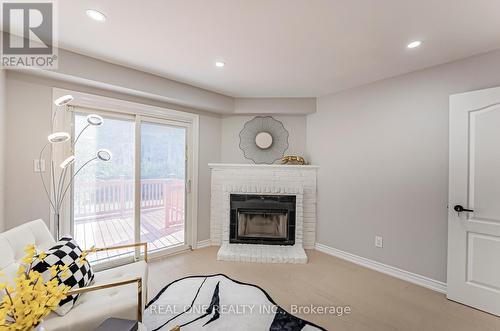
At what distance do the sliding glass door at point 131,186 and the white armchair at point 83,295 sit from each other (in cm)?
105

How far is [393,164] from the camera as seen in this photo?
2896 mm

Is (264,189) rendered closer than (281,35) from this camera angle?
No

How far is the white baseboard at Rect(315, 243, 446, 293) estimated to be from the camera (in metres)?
2.54

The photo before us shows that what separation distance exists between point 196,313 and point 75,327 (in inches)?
38.6

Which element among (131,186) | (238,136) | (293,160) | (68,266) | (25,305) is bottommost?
(68,266)

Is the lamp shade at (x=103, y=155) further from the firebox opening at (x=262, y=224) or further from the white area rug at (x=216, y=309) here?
the firebox opening at (x=262, y=224)

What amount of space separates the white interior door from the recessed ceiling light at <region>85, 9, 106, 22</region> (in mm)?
3298

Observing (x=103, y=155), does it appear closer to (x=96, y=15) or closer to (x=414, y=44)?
(x=96, y=15)

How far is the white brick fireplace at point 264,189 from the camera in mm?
3697

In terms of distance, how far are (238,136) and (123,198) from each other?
2036 millimetres

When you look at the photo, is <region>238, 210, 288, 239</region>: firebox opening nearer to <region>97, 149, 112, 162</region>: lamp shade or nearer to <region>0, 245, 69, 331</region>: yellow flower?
<region>97, 149, 112, 162</region>: lamp shade

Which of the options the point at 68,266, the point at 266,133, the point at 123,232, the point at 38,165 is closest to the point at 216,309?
the point at 68,266

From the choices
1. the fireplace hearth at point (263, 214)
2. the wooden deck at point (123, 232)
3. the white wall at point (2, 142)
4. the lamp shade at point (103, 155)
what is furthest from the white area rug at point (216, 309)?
the white wall at point (2, 142)

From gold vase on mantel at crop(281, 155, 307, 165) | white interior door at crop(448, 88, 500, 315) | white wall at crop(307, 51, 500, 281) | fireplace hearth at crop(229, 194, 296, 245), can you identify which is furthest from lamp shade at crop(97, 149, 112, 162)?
white interior door at crop(448, 88, 500, 315)
